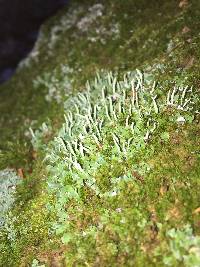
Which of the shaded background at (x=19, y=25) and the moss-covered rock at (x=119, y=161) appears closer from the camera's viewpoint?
A: the moss-covered rock at (x=119, y=161)

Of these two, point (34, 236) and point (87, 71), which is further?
point (87, 71)

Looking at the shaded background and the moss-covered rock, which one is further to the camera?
the shaded background

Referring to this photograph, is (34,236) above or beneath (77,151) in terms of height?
beneath

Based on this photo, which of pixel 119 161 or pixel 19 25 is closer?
pixel 119 161

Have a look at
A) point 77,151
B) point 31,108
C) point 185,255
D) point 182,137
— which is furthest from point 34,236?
point 31,108

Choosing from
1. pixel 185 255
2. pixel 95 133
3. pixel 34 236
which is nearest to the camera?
pixel 185 255

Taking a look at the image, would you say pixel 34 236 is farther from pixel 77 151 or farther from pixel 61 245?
pixel 77 151

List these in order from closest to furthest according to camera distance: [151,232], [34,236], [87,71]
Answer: [151,232] → [34,236] → [87,71]

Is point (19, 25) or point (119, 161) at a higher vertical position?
point (119, 161)
